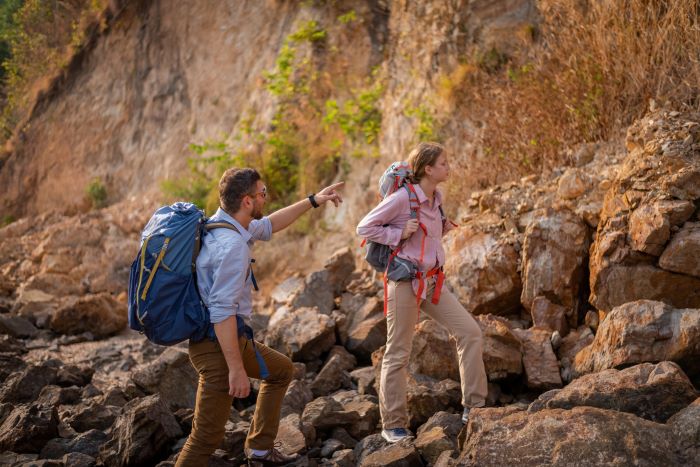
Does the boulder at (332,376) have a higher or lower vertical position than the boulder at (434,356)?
lower

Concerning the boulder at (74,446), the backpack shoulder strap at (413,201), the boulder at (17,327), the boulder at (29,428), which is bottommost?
the boulder at (74,446)

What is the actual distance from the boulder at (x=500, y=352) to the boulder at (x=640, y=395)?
1235 mm

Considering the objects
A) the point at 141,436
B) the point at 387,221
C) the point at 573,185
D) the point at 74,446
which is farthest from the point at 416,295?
the point at 573,185

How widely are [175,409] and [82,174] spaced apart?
47.5 feet

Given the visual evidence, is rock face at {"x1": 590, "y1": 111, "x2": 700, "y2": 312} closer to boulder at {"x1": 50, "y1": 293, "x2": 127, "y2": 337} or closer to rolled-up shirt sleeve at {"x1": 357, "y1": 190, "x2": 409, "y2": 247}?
rolled-up shirt sleeve at {"x1": 357, "y1": 190, "x2": 409, "y2": 247}

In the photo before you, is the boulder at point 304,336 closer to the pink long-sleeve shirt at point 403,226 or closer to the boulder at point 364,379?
the boulder at point 364,379

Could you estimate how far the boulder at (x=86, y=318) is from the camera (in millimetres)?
9781

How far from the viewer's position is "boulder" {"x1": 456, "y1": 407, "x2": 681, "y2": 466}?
3.21 metres

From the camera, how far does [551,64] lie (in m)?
8.19

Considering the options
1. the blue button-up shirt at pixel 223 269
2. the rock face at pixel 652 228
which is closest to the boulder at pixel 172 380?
the blue button-up shirt at pixel 223 269

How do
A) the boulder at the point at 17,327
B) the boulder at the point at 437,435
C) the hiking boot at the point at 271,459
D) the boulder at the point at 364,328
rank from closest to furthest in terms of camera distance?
the boulder at the point at 437,435 < the hiking boot at the point at 271,459 < the boulder at the point at 364,328 < the boulder at the point at 17,327

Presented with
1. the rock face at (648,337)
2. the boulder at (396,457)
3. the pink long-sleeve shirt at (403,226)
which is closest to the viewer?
the boulder at (396,457)

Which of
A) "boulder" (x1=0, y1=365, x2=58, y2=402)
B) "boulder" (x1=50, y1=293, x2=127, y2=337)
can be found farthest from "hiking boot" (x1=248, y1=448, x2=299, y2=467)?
"boulder" (x1=50, y1=293, x2=127, y2=337)

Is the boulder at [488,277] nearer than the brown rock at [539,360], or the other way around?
the brown rock at [539,360]
